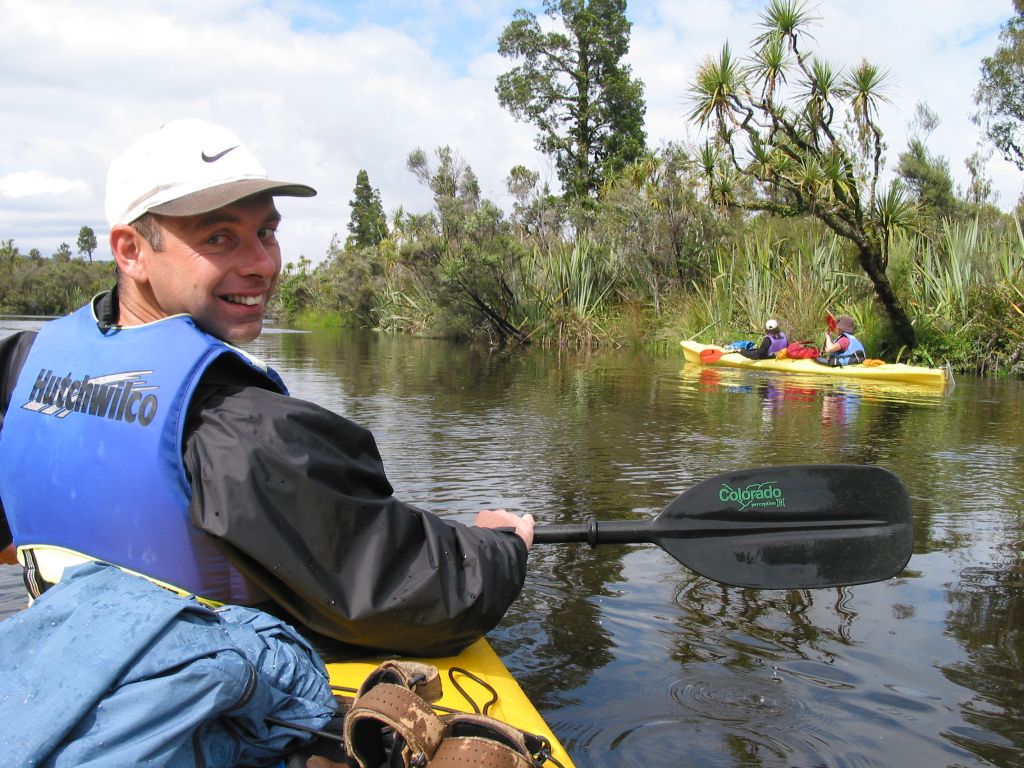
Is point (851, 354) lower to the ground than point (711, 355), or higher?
higher

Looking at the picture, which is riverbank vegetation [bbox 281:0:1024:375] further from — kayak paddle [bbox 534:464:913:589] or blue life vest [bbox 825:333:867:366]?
kayak paddle [bbox 534:464:913:589]

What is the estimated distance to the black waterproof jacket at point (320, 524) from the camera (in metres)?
1.64

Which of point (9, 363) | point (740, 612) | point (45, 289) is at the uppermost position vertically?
point (45, 289)

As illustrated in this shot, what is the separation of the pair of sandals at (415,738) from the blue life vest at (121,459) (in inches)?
15.1

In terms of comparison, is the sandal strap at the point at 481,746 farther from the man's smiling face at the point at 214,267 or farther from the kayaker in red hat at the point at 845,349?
the kayaker in red hat at the point at 845,349

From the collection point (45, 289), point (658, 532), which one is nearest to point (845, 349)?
point (658, 532)

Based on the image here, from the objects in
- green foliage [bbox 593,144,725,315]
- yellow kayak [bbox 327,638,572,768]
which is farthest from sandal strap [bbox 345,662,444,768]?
green foliage [bbox 593,144,725,315]

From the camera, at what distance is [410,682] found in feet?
5.65

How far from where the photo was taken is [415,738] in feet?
4.97

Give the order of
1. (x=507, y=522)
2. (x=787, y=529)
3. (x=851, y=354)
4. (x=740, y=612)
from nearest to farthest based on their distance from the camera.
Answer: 1. (x=507, y=522)
2. (x=787, y=529)
3. (x=740, y=612)
4. (x=851, y=354)

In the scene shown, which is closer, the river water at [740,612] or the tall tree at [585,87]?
the river water at [740,612]

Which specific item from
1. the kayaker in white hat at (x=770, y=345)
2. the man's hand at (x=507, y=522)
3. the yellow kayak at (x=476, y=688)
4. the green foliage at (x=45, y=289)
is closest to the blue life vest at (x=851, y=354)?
the kayaker in white hat at (x=770, y=345)

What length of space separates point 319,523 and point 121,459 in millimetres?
378

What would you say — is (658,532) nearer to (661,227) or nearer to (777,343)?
(777,343)
